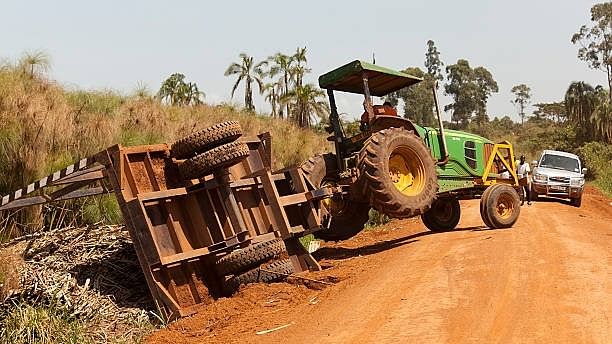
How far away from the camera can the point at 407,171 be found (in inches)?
392

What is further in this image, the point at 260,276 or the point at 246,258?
the point at 260,276

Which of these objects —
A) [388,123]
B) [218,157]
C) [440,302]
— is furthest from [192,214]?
[388,123]

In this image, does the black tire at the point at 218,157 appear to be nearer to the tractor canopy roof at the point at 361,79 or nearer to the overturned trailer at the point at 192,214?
the overturned trailer at the point at 192,214

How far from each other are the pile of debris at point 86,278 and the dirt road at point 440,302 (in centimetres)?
72

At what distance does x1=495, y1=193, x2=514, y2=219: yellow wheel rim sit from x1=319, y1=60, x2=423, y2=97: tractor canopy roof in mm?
2645

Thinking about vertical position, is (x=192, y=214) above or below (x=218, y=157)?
below

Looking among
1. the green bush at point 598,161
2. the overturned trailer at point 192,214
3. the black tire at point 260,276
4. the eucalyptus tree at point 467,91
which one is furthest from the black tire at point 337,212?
the eucalyptus tree at point 467,91

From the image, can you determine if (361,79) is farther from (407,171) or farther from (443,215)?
(443,215)

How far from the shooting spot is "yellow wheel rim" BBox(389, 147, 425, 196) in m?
9.74

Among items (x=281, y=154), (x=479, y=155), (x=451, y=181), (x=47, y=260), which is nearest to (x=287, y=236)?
(x=47, y=260)

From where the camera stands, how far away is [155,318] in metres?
6.67

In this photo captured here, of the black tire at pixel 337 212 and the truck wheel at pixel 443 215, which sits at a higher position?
the black tire at pixel 337 212

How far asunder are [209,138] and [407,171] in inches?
164

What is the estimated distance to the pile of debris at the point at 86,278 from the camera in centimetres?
645
